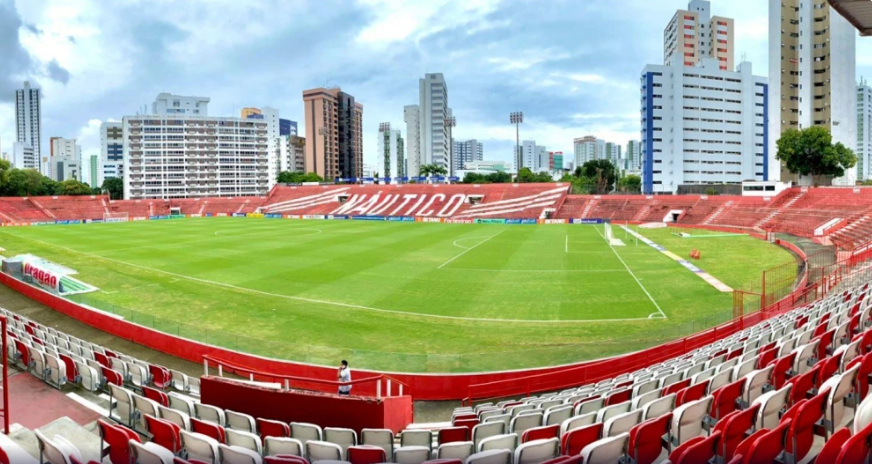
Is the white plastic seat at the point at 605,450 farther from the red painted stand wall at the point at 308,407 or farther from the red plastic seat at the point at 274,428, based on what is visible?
the red plastic seat at the point at 274,428

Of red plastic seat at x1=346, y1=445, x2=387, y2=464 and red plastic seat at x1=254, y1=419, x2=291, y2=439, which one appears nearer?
red plastic seat at x1=346, y1=445, x2=387, y2=464

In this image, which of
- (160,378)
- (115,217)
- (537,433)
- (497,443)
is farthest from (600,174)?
(497,443)

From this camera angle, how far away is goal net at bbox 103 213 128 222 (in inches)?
3595

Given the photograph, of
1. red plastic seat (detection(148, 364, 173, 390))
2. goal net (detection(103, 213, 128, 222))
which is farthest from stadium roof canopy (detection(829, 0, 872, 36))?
goal net (detection(103, 213, 128, 222))

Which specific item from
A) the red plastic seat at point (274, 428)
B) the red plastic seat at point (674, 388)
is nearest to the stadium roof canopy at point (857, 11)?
the red plastic seat at point (674, 388)

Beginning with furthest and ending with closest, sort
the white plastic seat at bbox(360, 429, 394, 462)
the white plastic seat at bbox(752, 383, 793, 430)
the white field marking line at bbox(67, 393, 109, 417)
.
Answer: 1. the white field marking line at bbox(67, 393, 109, 417)
2. the white plastic seat at bbox(360, 429, 394, 462)
3. the white plastic seat at bbox(752, 383, 793, 430)

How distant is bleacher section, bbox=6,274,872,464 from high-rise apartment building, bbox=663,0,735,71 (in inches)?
6279

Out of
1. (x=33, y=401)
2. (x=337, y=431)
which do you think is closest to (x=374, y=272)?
(x=33, y=401)

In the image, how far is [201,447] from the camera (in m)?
6.57

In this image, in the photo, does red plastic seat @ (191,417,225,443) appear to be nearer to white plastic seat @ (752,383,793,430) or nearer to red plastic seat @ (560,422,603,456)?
red plastic seat @ (560,422,603,456)

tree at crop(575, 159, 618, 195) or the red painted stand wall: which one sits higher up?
tree at crop(575, 159, 618, 195)

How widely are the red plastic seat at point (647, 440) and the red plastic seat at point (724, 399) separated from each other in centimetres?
155

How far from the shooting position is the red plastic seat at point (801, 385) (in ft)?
24.3

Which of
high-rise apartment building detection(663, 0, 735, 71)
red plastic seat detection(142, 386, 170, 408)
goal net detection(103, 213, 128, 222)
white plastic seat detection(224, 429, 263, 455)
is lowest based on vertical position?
red plastic seat detection(142, 386, 170, 408)
